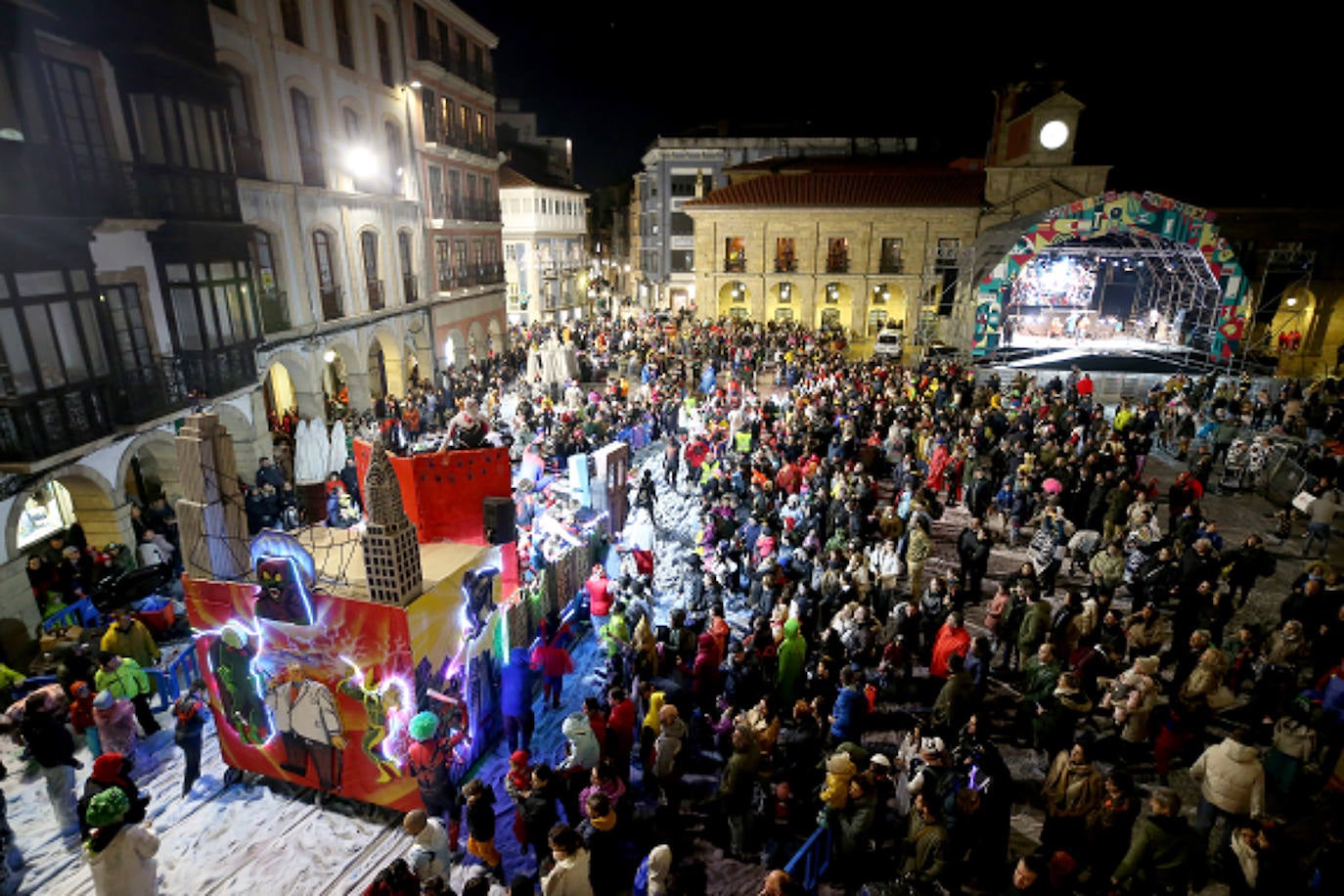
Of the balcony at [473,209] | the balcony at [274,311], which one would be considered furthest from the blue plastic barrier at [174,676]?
the balcony at [473,209]

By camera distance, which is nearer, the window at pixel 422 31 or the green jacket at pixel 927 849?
the green jacket at pixel 927 849

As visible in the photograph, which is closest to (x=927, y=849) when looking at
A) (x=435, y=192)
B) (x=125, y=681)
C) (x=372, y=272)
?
(x=125, y=681)

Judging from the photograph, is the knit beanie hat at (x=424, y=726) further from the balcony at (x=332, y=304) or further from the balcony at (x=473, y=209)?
the balcony at (x=473, y=209)

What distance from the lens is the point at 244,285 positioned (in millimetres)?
15094

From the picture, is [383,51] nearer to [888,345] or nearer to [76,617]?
[76,617]

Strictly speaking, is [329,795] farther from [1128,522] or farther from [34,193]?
[1128,522]

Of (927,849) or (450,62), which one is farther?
(450,62)

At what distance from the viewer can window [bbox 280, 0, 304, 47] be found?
16.9m

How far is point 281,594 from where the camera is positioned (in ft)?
20.5

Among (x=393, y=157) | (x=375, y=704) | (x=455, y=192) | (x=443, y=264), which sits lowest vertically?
(x=375, y=704)

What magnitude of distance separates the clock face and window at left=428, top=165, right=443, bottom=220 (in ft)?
87.6

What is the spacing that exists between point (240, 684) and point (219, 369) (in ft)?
31.3

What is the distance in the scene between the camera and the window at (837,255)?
37.5 m

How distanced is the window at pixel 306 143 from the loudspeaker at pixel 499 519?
1414cm
